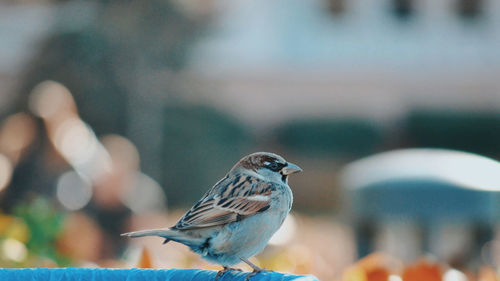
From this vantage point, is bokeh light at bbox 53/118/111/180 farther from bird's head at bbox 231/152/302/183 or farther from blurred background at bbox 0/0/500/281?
bird's head at bbox 231/152/302/183

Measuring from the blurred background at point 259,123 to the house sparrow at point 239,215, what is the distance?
214 mm

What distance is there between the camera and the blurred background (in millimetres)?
4727

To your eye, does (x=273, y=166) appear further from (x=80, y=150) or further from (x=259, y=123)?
(x=259, y=123)

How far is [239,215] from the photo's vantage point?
2.87 metres

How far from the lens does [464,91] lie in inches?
930

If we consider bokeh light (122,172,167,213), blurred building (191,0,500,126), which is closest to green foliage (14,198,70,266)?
bokeh light (122,172,167,213)

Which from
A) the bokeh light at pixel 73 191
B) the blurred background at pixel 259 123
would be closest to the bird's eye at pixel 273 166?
the blurred background at pixel 259 123

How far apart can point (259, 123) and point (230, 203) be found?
65.8 ft

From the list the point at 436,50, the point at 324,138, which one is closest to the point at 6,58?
the point at 324,138

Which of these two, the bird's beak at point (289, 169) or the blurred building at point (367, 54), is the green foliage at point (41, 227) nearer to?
the bird's beak at point (289, 169)

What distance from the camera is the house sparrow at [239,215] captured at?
2.77 m

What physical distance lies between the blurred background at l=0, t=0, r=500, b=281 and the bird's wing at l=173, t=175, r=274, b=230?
0.23 m

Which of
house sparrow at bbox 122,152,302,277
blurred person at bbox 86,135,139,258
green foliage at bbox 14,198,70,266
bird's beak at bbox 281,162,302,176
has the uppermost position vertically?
bird's beak at bbox 281,162,302,176

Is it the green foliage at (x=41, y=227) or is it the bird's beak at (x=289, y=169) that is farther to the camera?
the green foliage at (x=41, y=227)
